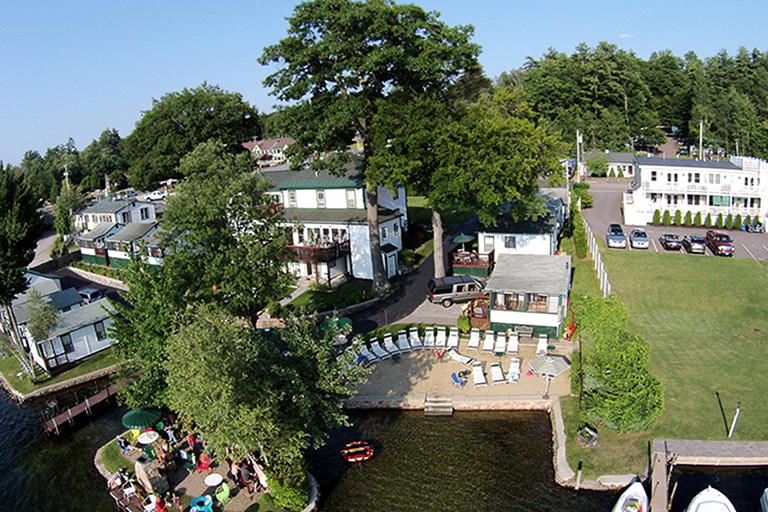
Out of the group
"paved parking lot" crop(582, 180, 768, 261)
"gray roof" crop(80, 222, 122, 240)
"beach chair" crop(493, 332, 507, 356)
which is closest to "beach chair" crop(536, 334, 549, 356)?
"beach chair" crop(493, 332, 507, 356)

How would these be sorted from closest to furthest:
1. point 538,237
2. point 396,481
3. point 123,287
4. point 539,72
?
1. point 396,481
2. point 538,237
3. point 123,287
4. point 539,72

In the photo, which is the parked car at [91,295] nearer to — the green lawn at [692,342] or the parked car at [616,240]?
the green lawn at [692,342]

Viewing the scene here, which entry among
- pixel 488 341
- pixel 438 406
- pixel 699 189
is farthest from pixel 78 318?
pixel 699 189

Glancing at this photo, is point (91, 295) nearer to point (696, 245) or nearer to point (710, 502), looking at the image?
point (710, 502)

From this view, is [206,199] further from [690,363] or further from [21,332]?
[690,363]

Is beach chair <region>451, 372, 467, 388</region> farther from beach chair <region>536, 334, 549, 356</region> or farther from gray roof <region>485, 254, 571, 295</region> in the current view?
gray roof <region>485, 254, 571, 295</region>

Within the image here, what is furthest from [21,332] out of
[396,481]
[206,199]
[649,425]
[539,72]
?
[539,72]
